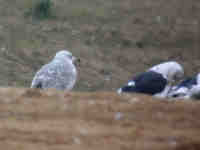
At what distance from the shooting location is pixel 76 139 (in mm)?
4480

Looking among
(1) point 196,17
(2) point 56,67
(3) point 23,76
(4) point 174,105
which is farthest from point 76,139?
(1) point 196,17

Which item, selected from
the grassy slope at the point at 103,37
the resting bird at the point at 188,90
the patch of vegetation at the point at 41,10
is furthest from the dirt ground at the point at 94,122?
the patch of vegetation at the point at 41,10

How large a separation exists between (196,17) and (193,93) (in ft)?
26.8

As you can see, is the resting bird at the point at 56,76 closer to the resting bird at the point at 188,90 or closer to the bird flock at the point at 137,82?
the bird flock at the point at 137,82

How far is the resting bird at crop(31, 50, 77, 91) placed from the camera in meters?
8.02

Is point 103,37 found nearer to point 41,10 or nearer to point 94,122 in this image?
point 41,10

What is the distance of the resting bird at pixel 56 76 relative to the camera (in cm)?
802

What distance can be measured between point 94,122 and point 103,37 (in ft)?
30.2

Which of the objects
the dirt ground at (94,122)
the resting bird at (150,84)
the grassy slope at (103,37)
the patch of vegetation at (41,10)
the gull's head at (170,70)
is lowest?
the grassy slope at (103,37)

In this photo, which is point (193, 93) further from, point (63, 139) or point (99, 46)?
point (99, 46)

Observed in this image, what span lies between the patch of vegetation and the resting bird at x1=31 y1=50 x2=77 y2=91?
19.0ft

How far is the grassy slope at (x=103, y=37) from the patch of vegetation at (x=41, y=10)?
16cm

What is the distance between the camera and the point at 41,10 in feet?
47.3

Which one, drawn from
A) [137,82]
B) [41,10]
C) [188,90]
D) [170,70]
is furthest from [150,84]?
[41,10]
